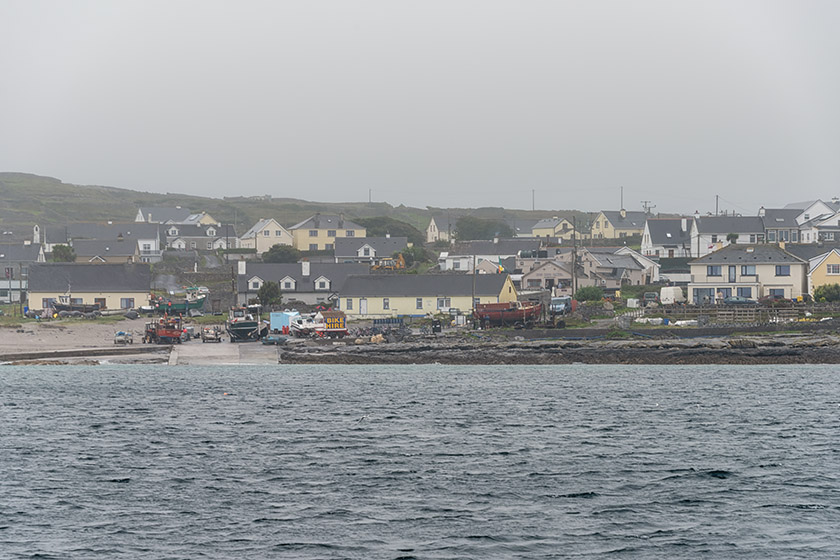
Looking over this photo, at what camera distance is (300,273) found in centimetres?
8919

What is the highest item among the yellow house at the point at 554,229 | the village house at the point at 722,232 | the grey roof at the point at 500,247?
Result: the yellow house at the point at 554,229

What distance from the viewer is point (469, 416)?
38250mm

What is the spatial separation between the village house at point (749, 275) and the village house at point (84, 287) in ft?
149

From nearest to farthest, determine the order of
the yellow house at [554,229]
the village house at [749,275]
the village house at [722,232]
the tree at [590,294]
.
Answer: the village house at [749,275] < the tree at [590,294] < the village house at [722,232] < the yellow house at [554,229]

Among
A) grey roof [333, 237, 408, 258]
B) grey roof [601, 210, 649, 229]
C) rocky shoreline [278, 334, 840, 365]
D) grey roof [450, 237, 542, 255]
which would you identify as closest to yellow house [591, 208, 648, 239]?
grey roof [601, 210, 649, 229]

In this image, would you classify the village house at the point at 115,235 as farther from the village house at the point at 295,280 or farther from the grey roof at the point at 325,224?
the village house at the point at 295,280

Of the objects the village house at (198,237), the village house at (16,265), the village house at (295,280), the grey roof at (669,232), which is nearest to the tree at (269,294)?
the village house at (295,280)

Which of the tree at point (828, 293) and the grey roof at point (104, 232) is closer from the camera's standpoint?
the tree at point (828, 293)

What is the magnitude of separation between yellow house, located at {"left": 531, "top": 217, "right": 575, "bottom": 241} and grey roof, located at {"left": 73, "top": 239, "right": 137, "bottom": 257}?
216 ft

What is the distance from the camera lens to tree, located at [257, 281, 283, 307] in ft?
267

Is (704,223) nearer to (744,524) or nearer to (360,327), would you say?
(360,327)

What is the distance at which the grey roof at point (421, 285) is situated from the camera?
78312 mm

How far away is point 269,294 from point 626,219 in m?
80.6

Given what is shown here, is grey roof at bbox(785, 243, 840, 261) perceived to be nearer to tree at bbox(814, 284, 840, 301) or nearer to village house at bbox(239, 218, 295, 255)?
tree at bbox(814, 284, 840, 301)
